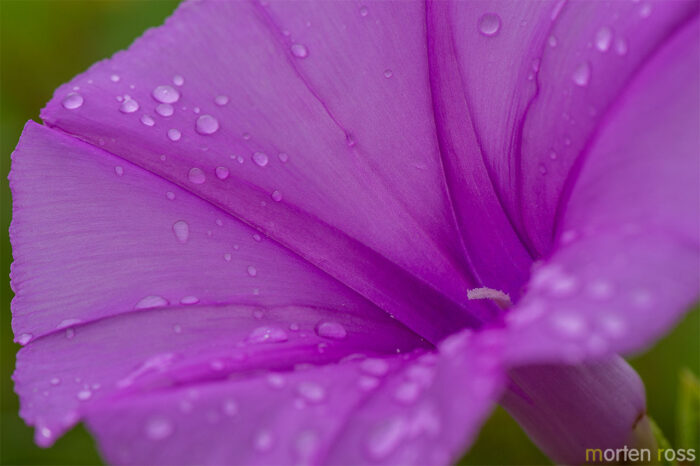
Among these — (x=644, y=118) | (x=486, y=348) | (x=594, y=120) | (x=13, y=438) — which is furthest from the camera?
(x=13, y=438)

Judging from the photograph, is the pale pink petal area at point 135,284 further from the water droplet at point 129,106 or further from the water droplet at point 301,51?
the water droplet at point 301,51

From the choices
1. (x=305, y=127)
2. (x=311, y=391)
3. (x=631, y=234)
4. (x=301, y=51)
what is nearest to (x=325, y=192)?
(x=305, y=127)

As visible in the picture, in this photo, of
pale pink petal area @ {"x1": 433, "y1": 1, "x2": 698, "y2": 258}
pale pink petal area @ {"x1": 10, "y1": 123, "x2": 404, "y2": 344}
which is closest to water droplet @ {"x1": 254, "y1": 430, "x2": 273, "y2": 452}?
pale pink petal area @ {"x1": 10, "y1": 123, "x2": 404, "y2": 344}

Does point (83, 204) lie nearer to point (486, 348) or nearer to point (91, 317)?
point (91, 317)

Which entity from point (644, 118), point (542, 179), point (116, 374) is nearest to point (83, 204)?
point (116, 374)

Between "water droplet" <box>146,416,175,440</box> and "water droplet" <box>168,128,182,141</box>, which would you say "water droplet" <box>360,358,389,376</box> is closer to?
"water droplet" <box>146,416,175,440</box>

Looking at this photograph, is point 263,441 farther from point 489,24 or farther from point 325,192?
point 489,24
